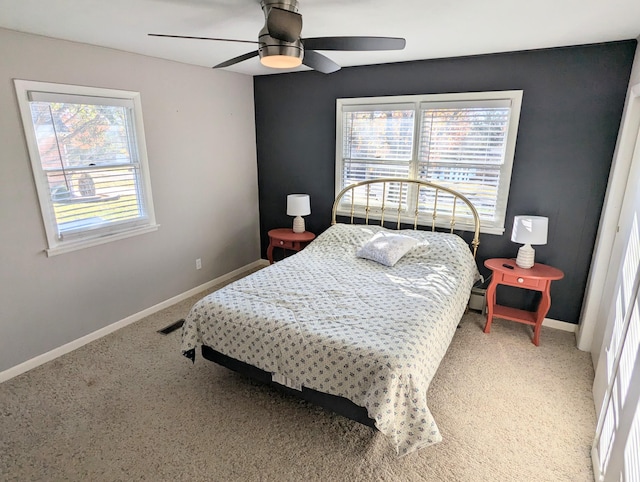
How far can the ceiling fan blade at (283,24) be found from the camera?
5.15 ft

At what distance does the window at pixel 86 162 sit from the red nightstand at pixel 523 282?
312 cm

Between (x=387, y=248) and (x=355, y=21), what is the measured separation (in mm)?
1744

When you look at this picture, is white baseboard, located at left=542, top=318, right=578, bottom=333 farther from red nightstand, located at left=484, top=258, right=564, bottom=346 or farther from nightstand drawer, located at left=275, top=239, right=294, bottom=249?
nightstand drawer, located at left=275, top=239, right=294, bottom=249

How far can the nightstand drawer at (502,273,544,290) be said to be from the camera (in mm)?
2885

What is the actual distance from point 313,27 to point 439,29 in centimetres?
84

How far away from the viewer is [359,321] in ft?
6.98

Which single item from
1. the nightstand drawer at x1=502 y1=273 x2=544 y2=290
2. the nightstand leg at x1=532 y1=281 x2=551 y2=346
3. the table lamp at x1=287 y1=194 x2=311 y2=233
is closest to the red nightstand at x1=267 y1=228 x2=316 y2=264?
the table lamp at x1=287 y1=194 x2=311 y2=233

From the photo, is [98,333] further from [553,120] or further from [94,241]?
[553,120]

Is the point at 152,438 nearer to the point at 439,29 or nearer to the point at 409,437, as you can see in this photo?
the point at 409,437

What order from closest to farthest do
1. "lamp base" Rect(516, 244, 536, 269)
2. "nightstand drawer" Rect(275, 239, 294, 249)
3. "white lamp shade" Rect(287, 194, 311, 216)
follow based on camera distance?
"lamp base" Rect(516, 244, 536, 269), "white lamp shade" Rect(287, 194, 311, 216), "nightstand drawer" Rect(275, 239, 294, 249)

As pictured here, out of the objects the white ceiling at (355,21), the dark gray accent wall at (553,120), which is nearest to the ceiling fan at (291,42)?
the white ceiling at (355,21)

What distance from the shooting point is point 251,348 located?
2143 mm

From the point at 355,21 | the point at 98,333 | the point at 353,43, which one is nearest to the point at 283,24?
the point at 353,43

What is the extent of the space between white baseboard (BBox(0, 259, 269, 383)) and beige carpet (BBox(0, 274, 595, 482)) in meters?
0.07
